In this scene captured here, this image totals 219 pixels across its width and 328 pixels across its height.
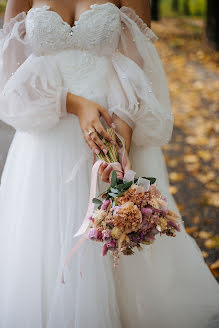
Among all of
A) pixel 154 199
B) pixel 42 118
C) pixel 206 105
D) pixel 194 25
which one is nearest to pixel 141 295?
pixel 154 199

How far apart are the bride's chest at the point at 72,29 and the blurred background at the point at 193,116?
1762 millimetres

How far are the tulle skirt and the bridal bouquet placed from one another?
436 mm

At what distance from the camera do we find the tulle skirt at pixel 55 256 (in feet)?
6.31

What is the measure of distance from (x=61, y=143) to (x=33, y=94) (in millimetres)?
277

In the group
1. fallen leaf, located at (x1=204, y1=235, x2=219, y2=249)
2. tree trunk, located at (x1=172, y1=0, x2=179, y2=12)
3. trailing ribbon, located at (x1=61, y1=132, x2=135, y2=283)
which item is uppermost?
trailing ribbon, located at (x1=61, y1=132, x2=135, y2=283)

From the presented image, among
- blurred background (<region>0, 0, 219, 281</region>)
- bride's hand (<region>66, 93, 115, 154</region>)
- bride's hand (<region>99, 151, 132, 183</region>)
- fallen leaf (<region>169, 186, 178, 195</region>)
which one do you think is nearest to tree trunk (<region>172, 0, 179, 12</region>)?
blurred background (<region>0, 0, 219, 281</region>)

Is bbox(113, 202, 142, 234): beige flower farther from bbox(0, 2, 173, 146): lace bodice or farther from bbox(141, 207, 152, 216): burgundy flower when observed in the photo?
bbox(0, 2, 173, 146): lace bodice

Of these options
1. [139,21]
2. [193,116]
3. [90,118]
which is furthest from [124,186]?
[193,116]

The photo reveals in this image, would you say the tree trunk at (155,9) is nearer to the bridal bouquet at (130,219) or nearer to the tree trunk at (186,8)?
the tree trunk at (186,8)

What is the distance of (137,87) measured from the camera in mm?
1995

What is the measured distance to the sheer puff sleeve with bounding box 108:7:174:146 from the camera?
1955 mm

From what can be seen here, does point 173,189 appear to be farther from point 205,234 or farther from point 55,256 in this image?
point 55,256

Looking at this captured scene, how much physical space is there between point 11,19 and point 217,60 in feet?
19.2

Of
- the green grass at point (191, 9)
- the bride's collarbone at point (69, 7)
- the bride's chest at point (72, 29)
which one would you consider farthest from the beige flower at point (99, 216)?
Answer: the green grass at point (191, 9)
